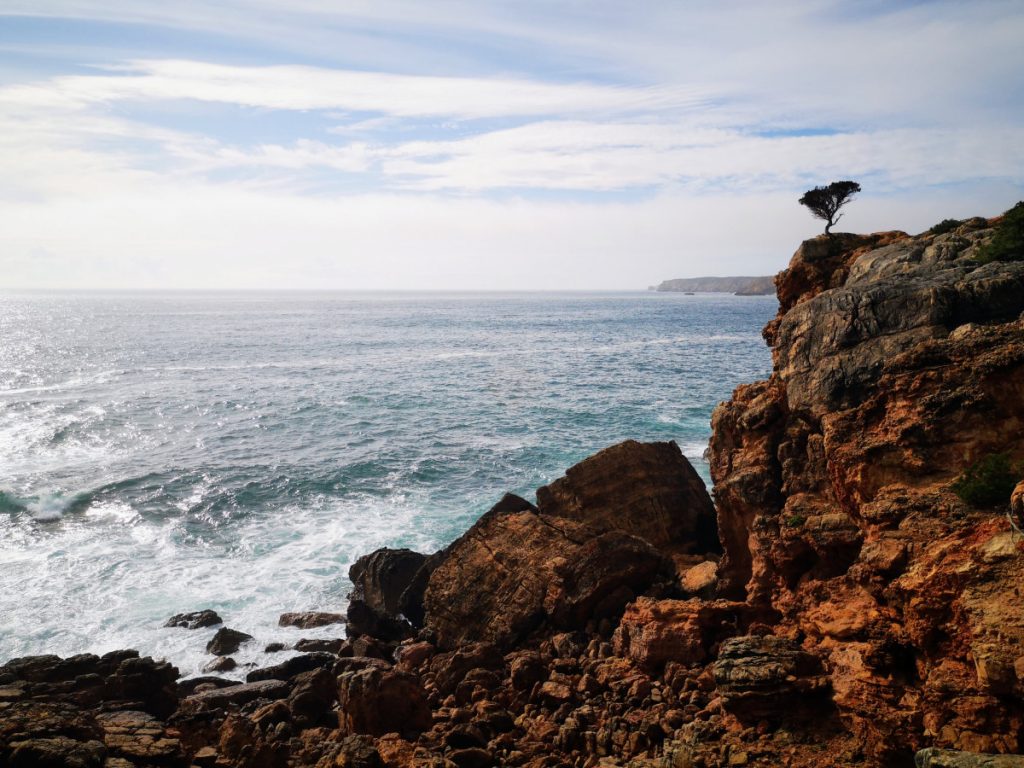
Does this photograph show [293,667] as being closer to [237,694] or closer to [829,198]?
[237,694]

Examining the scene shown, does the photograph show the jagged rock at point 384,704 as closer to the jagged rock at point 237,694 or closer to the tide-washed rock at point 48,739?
the jagged rock at point 237,694

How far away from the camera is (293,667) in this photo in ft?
69.6

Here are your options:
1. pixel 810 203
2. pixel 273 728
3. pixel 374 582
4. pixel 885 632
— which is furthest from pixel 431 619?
pixel 810 203

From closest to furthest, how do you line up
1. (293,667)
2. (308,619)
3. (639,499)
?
(293,667) → (639,499) → (308,619)

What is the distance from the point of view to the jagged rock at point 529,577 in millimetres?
19094

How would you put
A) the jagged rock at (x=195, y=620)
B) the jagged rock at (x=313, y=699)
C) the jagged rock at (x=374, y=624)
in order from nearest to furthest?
the jagged rock at (x=313, y=699)
the jagged rock at (x=374, y=624)
the jagged rock at (x=195, y=620)

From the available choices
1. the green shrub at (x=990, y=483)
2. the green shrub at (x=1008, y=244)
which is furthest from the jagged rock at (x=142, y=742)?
the green shrub at (x=1008, y=244)

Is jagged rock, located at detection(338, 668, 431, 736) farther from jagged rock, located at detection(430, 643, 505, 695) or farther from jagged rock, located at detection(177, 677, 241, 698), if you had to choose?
jagged rock, located at detection(177, 677, 241, 698)

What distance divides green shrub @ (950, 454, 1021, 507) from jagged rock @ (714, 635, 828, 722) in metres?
4.02

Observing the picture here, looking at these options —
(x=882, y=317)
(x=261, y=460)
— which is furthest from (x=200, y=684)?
(x=261, y=460)

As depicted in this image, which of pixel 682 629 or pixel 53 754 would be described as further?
pixel 682 629

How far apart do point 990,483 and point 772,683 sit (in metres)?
5.16

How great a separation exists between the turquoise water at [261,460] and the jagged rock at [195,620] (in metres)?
0.45

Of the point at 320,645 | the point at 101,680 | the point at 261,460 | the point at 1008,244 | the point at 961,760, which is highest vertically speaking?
the point at 1008,244
